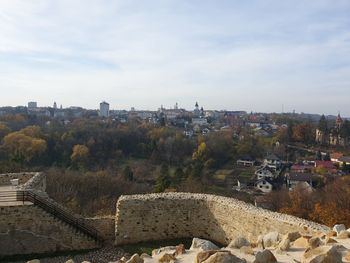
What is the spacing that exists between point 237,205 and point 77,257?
4688 mm

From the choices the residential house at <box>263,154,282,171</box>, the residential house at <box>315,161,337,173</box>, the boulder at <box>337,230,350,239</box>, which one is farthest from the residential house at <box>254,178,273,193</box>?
the boulder at <box>337,230,350,239</box>

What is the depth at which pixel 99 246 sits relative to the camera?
12289 millimetres

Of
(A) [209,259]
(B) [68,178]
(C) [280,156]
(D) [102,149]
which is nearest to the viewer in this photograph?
(A) [209,259]

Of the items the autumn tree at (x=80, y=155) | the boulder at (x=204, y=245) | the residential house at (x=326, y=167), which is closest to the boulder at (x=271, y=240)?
the boulder at (x=204, y=245)

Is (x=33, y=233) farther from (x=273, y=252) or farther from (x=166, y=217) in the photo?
(x=273, y=252)

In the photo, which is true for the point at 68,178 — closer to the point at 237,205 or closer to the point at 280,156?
the point at 237,205

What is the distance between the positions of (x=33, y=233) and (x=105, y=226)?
7.08 ft

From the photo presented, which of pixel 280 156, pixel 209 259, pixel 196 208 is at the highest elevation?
pixel 209 259

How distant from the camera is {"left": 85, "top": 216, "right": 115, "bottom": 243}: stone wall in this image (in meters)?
12.7

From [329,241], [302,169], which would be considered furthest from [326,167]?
[329,241]

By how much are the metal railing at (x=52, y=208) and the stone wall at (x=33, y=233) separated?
17cm

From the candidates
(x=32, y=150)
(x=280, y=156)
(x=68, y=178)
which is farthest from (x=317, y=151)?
(x=68, y=178)

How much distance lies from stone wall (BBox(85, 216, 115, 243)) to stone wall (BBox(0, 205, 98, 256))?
74cm

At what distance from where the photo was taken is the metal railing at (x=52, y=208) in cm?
1196
